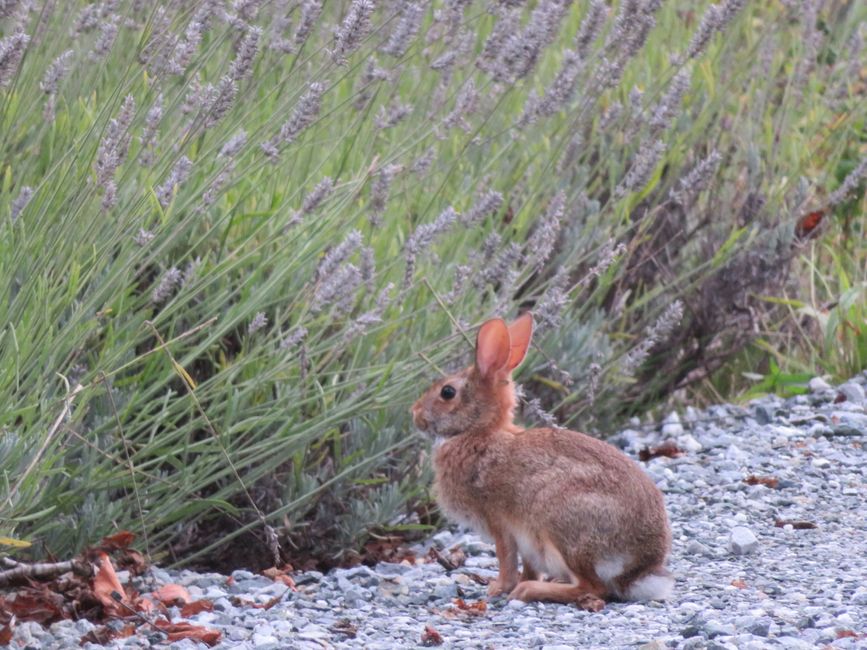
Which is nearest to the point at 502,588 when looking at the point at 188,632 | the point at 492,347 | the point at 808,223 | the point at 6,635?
the point at 492,347

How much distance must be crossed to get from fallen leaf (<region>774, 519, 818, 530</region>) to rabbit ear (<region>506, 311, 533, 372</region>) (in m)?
0.96

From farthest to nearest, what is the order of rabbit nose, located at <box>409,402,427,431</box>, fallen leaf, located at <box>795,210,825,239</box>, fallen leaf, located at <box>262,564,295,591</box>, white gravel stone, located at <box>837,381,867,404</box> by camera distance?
fallen leaf, located at <box>795,210,825,239</box>
white gravel stone, located at <box>837,381,867,404</box>
rabbit nose, located at <box>409,402,427,431</box>
fallen leaf, located at <box>262,564,295,591</box>

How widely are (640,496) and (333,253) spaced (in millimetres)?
994

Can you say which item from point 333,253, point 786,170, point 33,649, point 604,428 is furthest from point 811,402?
point 33,649

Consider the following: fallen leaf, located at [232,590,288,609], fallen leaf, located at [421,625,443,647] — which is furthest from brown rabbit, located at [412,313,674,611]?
fallen leaf, located at [232,590,288,609]

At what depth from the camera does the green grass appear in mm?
3445

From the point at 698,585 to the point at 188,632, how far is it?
1331mm

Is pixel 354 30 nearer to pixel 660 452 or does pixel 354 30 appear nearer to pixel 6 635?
pixel 6 635

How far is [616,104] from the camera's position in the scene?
4.69 metres

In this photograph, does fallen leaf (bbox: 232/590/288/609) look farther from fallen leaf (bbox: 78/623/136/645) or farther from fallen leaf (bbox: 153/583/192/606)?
fallen leaf (bbox: 78/623/136/645)

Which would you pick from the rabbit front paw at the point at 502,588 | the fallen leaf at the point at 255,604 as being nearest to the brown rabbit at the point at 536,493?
the rabbit front paw at the point at 502,588

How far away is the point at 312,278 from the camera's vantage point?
13.6ft

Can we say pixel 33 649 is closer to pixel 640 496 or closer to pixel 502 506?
pixel 502 506

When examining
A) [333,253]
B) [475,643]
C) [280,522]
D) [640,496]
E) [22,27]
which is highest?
[22,27]
